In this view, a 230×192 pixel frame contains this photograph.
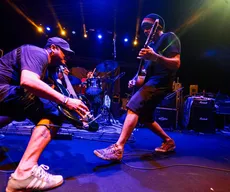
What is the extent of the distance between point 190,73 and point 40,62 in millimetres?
8811

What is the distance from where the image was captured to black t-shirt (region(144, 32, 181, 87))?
2264 mm

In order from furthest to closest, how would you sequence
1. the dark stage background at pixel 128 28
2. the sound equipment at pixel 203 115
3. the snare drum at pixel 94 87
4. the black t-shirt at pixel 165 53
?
the dark stage background at pixel 128 28
the snare drum at pixel 94 87
the sound equipment at pixel 203 115
the black t-shirt at pixel 165 53

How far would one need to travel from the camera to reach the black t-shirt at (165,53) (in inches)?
89.1

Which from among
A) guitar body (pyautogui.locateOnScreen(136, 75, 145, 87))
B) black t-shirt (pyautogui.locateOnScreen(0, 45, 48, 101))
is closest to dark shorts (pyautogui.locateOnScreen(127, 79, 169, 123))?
guitar body (pyautogui.locateOnScreen(136, 75, 145, 87))

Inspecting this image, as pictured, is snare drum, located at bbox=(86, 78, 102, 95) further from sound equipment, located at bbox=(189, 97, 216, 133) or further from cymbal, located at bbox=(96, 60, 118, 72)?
sound equipment, located at bbox=(189, 97, 216, 133)

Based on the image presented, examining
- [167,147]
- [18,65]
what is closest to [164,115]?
[167,147]

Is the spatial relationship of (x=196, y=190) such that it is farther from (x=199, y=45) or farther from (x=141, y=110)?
(x=199, y=45)

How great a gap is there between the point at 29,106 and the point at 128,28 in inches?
311

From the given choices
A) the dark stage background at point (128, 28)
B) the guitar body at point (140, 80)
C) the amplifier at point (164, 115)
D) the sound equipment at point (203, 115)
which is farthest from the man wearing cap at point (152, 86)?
the dark stage background at point (128, 28)

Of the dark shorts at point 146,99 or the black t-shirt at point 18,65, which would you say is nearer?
the black t-shirt at point 18,65

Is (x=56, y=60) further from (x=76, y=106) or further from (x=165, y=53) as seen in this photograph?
(x=165, y=53)

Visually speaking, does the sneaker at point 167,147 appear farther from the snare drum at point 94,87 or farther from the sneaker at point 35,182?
the snare drum at point 94,87

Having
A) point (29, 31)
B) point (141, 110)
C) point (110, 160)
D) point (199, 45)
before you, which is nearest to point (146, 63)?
point (141, 110)

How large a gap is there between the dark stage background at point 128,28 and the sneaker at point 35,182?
655 cm
